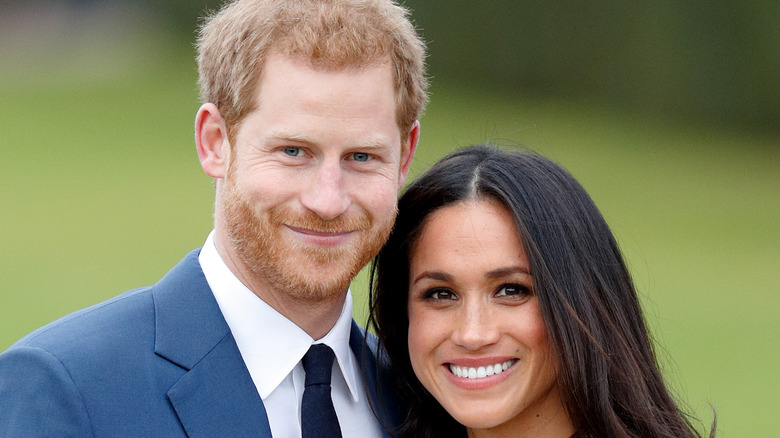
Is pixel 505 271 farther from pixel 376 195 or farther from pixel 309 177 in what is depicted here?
pixel 309 177

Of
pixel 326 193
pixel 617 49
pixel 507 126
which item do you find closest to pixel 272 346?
pixel 326 193

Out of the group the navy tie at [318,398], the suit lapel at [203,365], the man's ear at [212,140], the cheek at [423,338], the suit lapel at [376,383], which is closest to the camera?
the suit lapel at [203,365]

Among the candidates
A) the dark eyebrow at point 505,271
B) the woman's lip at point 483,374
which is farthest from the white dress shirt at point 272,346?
the dark eyebrow at point 505,271

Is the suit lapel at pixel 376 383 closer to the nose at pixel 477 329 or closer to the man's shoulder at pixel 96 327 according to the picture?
the nose at pixel 477 329

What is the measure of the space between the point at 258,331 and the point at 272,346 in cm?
6

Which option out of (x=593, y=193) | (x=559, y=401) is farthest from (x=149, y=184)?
(x=559, y=401)

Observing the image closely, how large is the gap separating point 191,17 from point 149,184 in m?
4.95

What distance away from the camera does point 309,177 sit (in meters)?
3.29

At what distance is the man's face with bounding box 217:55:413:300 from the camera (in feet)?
10.7

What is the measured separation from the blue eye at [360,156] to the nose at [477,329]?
0.59 m

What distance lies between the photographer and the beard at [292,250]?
3.29m

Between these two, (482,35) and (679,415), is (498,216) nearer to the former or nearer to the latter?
(679,415)

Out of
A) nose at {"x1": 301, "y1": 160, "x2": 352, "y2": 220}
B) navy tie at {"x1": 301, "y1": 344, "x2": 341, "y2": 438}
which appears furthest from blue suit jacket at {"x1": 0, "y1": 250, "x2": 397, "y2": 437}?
nose at {"x1": 301, "y1": 160, "x2": 352, "y2": 220}

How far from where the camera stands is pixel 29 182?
25.5 metres
